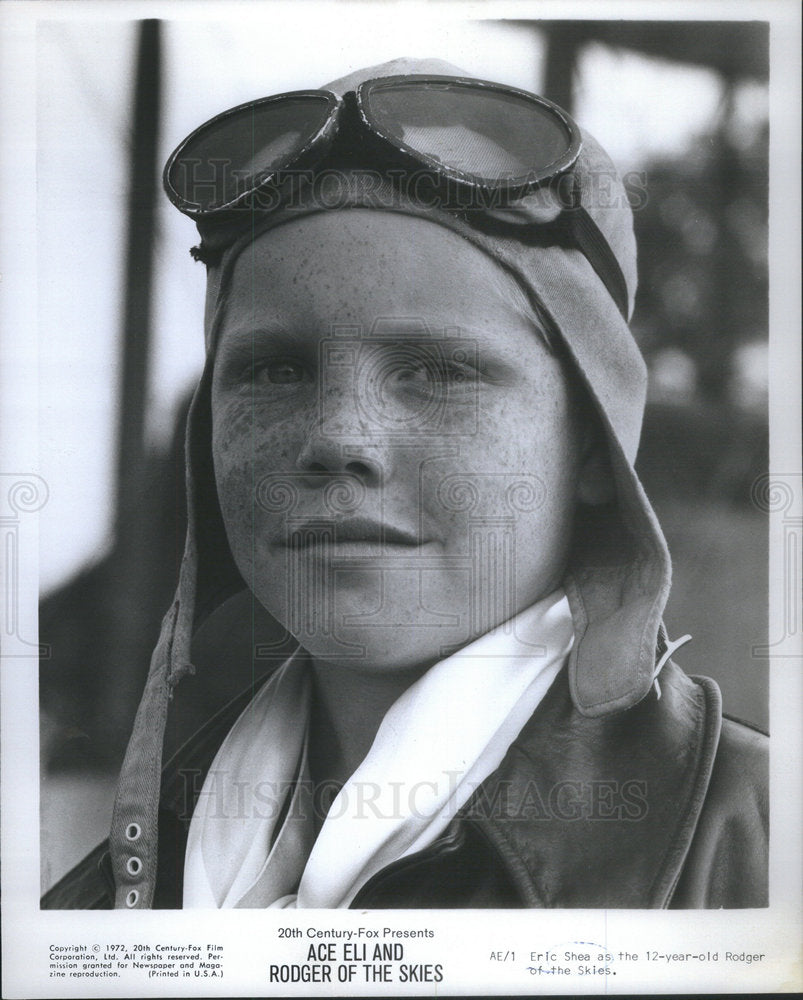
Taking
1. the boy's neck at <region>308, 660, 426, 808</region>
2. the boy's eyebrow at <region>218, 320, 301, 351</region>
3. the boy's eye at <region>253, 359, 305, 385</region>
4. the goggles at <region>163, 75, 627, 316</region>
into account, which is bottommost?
the boy's neck at <region>308, 660, 426, 808</region>

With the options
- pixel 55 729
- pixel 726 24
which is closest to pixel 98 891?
pixel 55 729

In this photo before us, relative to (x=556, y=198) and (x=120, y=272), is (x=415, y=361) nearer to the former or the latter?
(x=556, y=198)

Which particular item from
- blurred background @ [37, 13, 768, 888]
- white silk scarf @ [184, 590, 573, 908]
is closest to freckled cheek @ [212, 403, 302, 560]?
blurred background @ [37, 13, 768, 888]

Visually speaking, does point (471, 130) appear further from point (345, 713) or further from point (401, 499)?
point (345, 713)

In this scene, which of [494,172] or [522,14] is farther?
[522,14]

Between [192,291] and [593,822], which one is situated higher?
[192,291]

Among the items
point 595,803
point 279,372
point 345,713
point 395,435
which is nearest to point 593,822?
point 595,803

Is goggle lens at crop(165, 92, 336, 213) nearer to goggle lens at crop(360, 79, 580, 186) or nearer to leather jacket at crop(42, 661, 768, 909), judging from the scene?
goggle lens at crop(360, 79, 580, 186)
